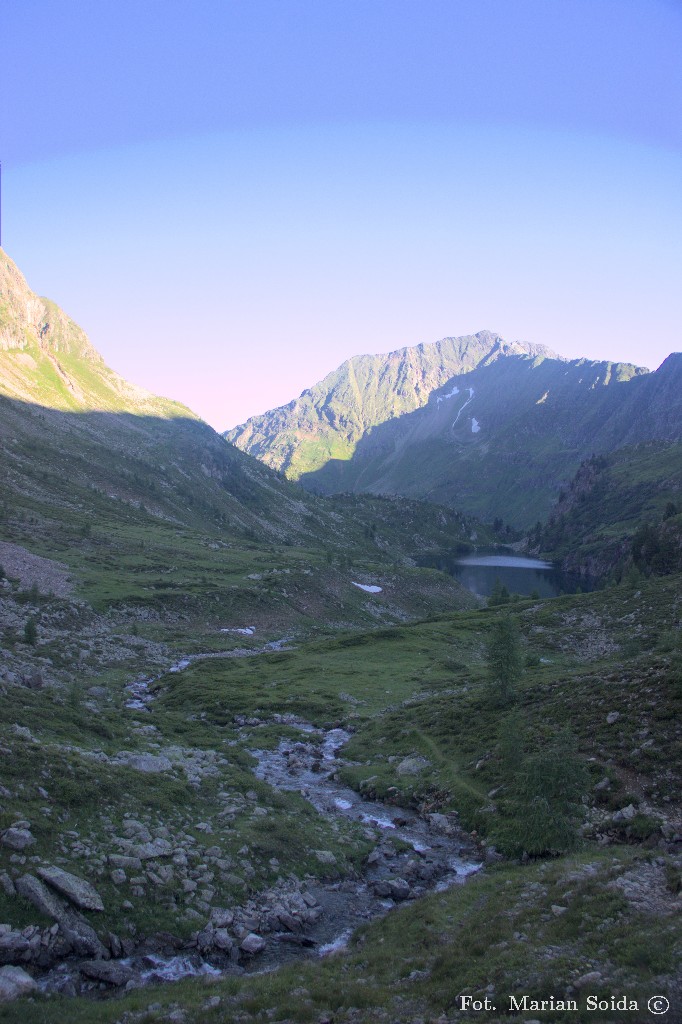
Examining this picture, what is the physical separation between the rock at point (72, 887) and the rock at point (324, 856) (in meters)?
9.07

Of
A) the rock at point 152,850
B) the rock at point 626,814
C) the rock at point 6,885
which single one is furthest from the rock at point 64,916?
the rock at point 626,814

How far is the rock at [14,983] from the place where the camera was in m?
14.5

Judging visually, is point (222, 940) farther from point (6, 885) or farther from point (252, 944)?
point (6, 885)

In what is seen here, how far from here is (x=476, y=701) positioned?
42.9 m

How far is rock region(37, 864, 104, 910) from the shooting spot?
17.7 meters

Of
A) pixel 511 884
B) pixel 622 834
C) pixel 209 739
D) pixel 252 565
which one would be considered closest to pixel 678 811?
pixel 622 834

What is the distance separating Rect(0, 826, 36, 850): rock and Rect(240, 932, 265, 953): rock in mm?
Answer: 7148

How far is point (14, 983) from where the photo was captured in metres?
14.8

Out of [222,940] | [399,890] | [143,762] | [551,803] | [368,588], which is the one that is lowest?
[399,890]

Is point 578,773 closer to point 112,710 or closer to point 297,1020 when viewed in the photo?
point 297,1020

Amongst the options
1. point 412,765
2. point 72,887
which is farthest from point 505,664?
point 72,887

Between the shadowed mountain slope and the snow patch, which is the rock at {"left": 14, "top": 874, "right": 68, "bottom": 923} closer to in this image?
the shadowed mountain slope

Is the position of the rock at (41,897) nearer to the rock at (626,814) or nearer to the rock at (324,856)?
the rock at (324,856)

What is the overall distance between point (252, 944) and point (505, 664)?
2608cm
